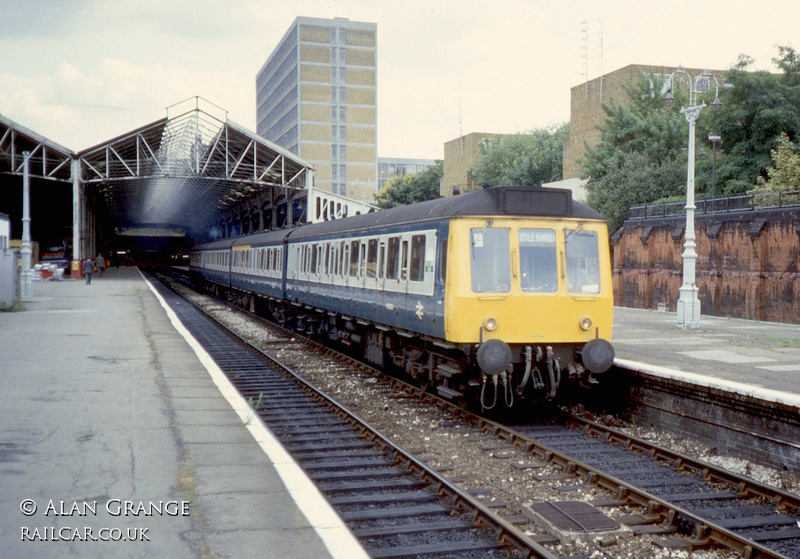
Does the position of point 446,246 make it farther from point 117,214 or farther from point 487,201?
point 117,214

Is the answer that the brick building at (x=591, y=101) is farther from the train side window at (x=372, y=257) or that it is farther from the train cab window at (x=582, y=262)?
the train cab window at (x=582, y=262)

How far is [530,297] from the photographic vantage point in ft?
32.9

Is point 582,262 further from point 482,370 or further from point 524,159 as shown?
point 524,159

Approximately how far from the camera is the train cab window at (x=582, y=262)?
10359 mm

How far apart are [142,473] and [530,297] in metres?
5.44

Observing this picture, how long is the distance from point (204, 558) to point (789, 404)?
258 inches

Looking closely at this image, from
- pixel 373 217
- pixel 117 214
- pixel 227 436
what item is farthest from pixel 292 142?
pixel 227 436

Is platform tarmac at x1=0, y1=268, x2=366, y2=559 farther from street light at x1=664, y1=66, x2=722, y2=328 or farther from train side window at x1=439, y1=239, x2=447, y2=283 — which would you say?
street light at x1=664, y1=66, x2=722, y2=328

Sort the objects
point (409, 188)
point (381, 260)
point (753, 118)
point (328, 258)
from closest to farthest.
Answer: point (381, 260) < point (328, 258) < point (753, 118) < point (409, 188)

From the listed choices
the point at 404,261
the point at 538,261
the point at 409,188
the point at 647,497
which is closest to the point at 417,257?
the point at 404,261

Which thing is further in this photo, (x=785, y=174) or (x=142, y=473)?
(x=785, y=174)

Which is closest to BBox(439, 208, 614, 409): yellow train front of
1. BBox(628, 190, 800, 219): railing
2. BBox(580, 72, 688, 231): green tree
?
BBox(628, 190, 800, 219): railing

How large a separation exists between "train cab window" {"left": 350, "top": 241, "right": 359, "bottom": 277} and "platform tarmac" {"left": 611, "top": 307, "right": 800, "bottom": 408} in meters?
5.12

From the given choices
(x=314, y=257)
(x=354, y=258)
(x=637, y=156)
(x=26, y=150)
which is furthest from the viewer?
(x=637, y=156)
